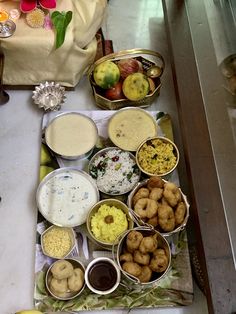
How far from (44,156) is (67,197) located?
0.26 m

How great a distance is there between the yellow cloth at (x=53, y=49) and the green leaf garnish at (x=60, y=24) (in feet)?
0.11

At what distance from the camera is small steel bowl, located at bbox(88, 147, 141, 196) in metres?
1.96

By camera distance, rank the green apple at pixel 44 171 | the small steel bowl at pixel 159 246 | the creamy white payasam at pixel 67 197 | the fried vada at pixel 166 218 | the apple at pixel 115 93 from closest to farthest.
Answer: the small steel bowl at pixel 159 246 < the fried vada at pixel 166 218 < the creamy white payasam at pixel 67 197 < the green apple at pixel 44 171 < the apple at pixel 115 93

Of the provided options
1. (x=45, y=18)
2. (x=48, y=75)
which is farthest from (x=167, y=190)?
(x=45, y=18)

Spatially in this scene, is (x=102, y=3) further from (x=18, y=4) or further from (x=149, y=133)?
(x=149, y=133)

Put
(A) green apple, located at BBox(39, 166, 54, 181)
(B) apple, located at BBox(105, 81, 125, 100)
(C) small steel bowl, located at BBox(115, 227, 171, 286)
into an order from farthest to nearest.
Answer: (B) apple, located at BBox(105, 81, 125, 100) < (A) green apple, located at BBox(39, 166, 54, 181) < (C) small steel bowl, located at BBox(115, 227, 171, 286)

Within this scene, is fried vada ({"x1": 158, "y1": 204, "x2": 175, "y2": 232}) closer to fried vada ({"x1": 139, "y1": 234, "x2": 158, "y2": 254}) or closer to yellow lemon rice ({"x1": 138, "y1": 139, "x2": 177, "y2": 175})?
fried vada ({"x1": 139, "y1": 234, "x2": 158, "y2": 254})

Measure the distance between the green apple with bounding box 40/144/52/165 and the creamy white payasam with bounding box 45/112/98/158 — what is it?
1.9 inches

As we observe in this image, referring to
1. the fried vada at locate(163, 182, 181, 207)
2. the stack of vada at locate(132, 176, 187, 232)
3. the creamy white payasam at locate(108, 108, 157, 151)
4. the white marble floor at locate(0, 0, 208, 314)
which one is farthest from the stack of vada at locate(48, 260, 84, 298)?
the creamy white payasam at locate(108, 108, 157, 151)

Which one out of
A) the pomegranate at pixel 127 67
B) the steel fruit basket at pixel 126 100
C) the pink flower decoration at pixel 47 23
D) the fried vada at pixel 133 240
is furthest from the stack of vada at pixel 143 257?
the pink flower decoration at pixel 47 23

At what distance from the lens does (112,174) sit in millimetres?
1993

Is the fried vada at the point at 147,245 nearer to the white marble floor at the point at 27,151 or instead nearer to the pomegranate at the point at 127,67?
the white marble floor at the point at 27,151

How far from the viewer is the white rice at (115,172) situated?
6.45ft

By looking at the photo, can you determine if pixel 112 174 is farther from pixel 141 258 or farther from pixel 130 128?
pixel 141 258
